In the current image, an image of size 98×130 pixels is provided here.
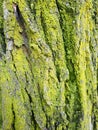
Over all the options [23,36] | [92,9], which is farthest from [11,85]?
[92,9]

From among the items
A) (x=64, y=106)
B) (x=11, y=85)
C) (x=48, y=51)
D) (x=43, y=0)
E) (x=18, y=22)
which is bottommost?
(x=64, y=106)

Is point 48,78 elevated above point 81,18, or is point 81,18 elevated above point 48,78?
point 81,18

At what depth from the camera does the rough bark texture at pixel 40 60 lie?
74.3 inches

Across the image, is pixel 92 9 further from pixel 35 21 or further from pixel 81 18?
pixel 35 21

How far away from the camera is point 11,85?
1.92 m

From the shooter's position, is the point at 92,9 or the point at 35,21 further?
the point at 92,9

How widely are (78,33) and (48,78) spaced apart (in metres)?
0.32

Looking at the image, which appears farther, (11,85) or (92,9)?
(92,9)

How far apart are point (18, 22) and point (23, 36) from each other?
0.27ft

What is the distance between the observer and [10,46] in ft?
6.19

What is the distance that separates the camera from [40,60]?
1.91 m

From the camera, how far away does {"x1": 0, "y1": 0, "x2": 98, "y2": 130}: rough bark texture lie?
1.89 m

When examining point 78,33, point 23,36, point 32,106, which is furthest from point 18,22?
point 32,106

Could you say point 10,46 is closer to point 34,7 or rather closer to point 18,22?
point 18,22
